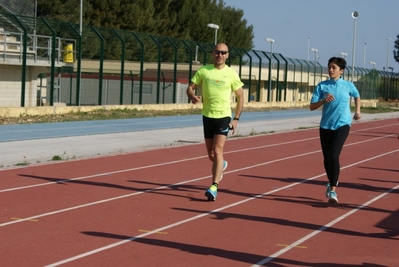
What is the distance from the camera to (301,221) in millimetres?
9062

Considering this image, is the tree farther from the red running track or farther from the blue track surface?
the red running track

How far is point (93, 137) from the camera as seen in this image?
20875 millimetres

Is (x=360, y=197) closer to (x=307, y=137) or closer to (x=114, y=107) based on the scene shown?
(x=307, y=137)

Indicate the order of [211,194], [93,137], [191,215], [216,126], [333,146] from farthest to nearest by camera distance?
[93,137]
[216,126]
[333,146]
[211,194]
[191,215]

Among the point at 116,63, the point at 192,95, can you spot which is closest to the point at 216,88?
the point at 192,95

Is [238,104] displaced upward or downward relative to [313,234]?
upward

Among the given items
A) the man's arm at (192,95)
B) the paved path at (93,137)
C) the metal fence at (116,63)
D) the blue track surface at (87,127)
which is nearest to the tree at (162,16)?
the metal fence at (116,63)

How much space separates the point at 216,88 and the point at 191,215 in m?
1.97

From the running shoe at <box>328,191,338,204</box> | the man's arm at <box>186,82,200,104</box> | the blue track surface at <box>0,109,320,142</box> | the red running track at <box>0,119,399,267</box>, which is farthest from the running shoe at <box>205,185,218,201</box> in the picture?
the blue track surface at <box>0,109,320,142</box>

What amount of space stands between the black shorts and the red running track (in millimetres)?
902

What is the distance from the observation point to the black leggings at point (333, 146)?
10258 millimetres

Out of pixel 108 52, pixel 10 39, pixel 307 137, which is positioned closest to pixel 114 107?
pixel 10 39

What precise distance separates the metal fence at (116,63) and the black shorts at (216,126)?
1699 centimetres

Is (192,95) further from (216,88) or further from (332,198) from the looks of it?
(332,198)
